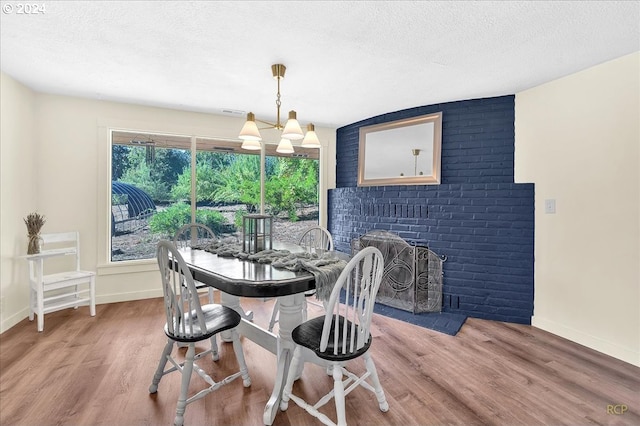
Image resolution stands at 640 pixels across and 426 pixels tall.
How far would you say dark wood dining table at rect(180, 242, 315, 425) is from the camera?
157 cm

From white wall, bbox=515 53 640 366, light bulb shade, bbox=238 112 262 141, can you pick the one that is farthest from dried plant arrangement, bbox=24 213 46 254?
white wall, bbox=515 53 640 366

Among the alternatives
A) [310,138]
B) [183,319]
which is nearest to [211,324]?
[183,319]

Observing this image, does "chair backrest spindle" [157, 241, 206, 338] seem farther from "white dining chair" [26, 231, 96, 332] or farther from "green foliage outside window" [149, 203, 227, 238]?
"green foliage outside window" [149, 203, 227, 238]

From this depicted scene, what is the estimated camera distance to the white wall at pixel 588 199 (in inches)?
93.1

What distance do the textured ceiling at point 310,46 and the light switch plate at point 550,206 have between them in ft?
3.55

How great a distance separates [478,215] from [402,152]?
44.9 inches

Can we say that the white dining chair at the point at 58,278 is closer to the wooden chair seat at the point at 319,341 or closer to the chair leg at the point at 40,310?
the chair leg at the point at 40,310

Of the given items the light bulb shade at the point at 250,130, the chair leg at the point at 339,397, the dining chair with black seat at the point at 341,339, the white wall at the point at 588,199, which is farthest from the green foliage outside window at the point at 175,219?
the white wall at the point at 588,199

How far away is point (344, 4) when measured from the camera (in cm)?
176

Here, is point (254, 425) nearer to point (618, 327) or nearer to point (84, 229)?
point (618, 327)

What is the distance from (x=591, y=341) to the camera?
2.57 metres

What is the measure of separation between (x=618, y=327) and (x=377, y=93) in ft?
9.24

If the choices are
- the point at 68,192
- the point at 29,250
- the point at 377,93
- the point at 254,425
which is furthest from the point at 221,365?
the point at 377,93

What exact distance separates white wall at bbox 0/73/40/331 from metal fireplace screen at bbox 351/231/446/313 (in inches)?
143
